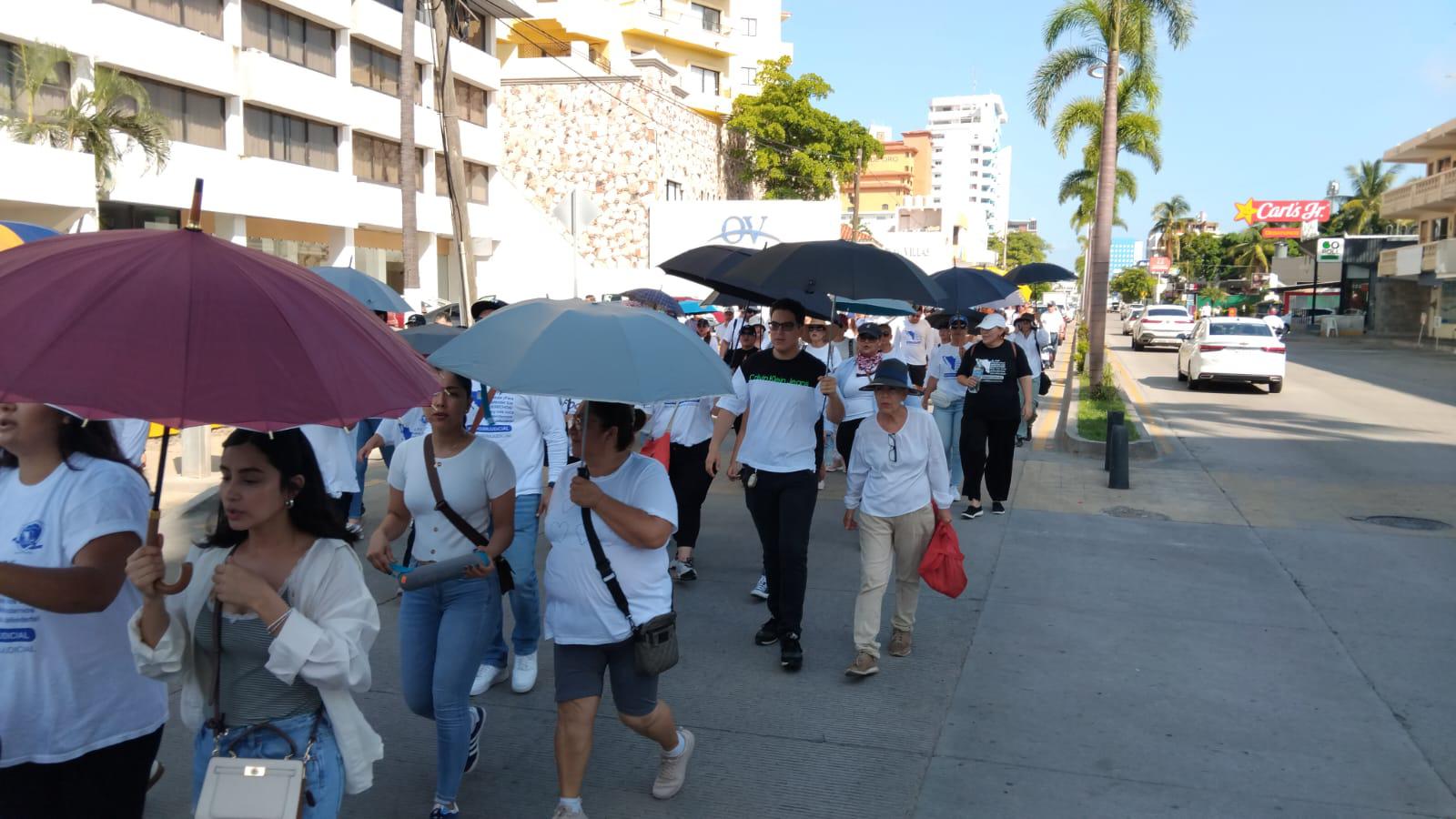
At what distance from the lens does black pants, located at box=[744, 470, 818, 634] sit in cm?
570

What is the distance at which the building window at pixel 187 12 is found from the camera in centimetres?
2169

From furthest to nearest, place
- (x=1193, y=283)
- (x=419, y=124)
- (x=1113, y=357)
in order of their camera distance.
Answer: (x=1193, y=283), (x=1113, y=357), (x=419, y=124)

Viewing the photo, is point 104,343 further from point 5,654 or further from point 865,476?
point 865,476

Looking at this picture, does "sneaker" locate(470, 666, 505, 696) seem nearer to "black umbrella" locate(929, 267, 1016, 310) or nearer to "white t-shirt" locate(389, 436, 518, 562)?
"white t-shirt" locate(389, 436, 518, 562)

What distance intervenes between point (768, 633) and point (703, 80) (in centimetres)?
4662

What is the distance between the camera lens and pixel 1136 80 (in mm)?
21172

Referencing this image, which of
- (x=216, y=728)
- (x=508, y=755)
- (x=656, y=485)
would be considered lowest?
(x=508, y=755)

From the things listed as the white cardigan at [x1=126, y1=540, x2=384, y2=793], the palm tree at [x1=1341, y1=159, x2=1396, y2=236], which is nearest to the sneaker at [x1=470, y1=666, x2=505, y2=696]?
the white cardigan at [x1=126, y1=540, x2=384, y2=793]

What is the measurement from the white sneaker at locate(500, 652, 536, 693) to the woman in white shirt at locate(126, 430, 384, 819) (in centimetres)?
256

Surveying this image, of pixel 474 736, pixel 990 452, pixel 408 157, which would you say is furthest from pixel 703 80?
pixel 474 736

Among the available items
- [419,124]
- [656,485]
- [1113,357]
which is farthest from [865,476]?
[1113,357]

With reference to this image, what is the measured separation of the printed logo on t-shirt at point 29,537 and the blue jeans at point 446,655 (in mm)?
1437

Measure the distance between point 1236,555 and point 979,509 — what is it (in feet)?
7.03

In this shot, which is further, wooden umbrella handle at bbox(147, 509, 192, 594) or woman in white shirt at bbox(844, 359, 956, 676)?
woman in white shirt at bbox(844, 359, 956, 676)
